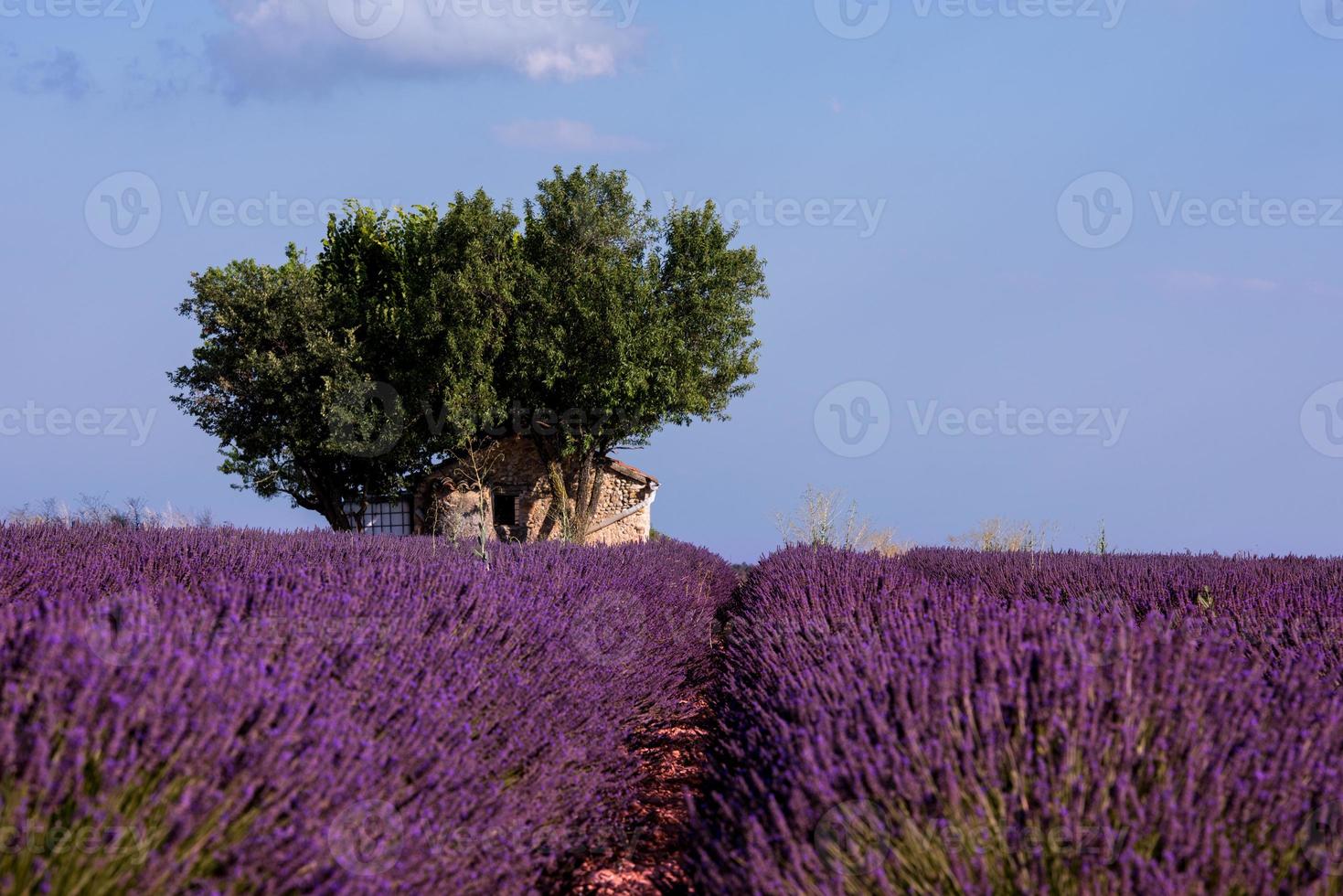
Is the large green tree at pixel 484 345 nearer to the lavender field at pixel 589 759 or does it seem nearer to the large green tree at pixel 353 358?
the large green tree at pixel 353 358

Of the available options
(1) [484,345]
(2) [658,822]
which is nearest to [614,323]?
(1) [484,345]

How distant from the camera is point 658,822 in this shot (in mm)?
4277

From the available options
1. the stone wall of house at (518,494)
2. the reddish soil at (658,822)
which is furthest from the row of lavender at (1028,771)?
the stone wall of house at (518,494)

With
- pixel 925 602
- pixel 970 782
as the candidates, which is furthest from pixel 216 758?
pixel 925 602

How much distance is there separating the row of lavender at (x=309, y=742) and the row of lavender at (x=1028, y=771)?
57 cm

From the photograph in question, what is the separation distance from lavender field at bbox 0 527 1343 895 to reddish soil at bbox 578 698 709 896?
0.04 metres

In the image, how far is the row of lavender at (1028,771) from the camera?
211cm

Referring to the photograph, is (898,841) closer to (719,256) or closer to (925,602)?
(925,602)

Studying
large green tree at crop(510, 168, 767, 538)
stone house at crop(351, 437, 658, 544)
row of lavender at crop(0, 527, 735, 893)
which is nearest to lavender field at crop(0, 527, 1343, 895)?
row of lavender at crop(0, 527, 735, 893)

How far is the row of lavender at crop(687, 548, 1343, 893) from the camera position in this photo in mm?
2105

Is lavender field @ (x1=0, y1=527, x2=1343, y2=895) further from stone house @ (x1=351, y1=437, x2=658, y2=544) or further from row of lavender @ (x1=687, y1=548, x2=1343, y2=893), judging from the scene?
stone house @ (x1=351, y1=437, x2=658, y2=544)

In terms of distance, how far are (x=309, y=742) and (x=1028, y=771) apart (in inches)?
69.4

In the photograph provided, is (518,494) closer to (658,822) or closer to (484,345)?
(484,345)

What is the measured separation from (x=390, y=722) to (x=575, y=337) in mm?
18251
